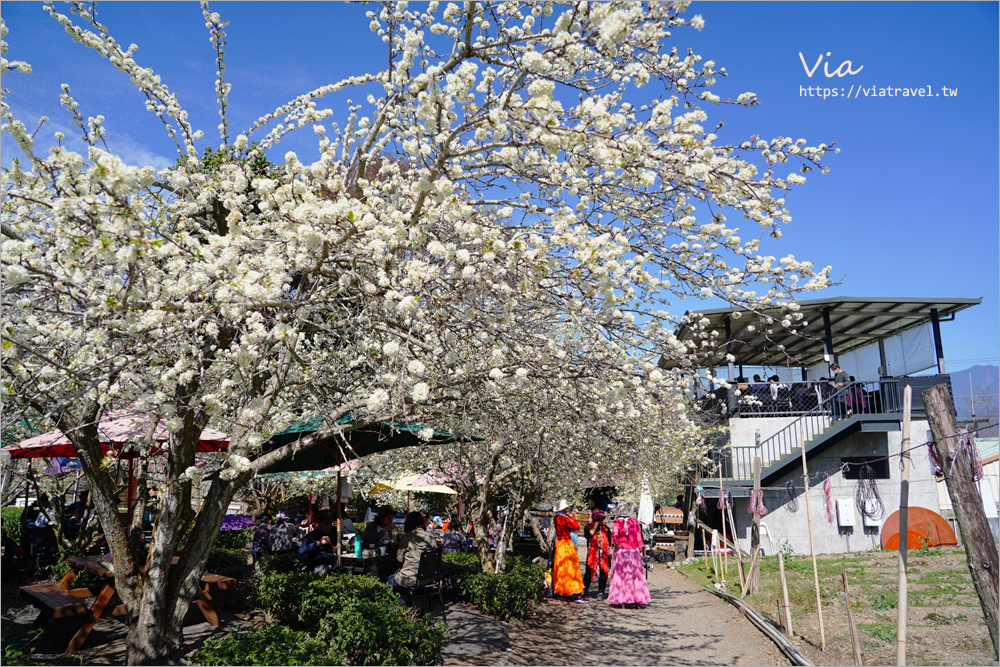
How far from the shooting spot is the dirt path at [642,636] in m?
6.83

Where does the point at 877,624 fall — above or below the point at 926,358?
below

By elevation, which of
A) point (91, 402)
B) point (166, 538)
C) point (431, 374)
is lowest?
point (166, 538)

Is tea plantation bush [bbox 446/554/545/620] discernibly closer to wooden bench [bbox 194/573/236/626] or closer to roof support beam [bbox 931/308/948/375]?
wooden bench [bbox 194/573/236/626]

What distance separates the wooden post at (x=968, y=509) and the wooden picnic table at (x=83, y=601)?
702cm

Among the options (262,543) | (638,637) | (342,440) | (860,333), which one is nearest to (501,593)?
(638,637)

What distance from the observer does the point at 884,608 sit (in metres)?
8.20

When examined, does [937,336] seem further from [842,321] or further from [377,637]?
[377,637]

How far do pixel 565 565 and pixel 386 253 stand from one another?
8198 millimetres

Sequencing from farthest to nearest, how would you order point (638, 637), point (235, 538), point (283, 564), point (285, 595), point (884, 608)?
1. point (235, 538)
2. point (283, 564)
3. point (884, 608)
4. point (638, 637)
5. point (285, 595)

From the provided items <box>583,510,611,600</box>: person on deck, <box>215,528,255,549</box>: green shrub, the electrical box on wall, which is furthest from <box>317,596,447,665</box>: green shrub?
the electrical box on wall

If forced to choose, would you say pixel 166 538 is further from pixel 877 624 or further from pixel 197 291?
pixel 877 624

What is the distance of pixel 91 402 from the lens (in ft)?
16.4

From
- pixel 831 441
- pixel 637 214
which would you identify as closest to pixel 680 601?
pixel 831 441

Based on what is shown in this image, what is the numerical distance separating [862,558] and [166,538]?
44.1ft
